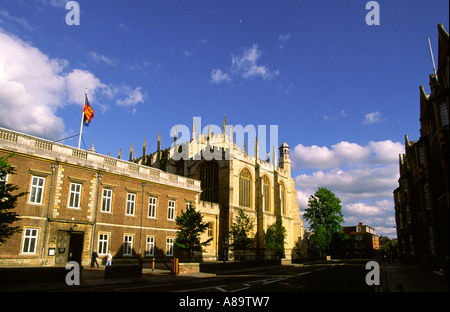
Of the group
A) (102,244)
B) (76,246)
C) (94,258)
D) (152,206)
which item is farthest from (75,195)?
(152,206)

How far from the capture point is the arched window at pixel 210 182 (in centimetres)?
4612

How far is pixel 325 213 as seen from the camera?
5978 cm

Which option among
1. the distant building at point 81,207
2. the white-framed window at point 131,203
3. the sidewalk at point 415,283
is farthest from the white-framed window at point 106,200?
the sidewalk at point 415,283

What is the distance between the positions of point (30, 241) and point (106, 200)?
21.1 feet

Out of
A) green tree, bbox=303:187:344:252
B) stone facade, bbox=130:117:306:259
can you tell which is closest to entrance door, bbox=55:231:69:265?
stone facade, bbox=130:117:306:259

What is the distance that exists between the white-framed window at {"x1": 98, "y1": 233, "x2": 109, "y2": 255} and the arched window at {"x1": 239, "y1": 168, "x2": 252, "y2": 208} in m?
24.0

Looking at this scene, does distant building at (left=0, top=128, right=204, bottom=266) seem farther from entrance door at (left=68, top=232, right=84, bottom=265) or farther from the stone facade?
the stone facade

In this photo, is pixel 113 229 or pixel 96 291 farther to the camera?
pixel 113 229

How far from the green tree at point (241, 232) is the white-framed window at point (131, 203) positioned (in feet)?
54.0

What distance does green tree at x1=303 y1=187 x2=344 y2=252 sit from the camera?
2307 inches

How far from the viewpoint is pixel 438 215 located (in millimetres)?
23594
